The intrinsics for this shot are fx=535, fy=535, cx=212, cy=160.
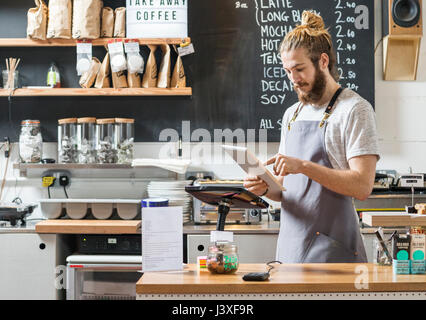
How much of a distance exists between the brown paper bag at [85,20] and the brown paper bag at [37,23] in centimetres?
21

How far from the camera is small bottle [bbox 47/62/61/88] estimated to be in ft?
12.8

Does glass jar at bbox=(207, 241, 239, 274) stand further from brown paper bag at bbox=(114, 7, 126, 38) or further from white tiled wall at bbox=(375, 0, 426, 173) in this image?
white tiled wall at bbox=(375, 0, 426, 173)

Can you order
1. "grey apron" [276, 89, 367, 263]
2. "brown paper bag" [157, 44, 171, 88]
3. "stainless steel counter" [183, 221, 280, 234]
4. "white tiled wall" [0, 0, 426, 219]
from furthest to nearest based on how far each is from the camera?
"white tiled wall" [0, 0, 426, 219] < "brown paper bag" [157, 44, 171, 88] < "stainless steel counter" [183, 221, 280, 234] < "grey apron" [276, 89, 367, 263]

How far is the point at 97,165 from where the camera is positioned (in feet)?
12.0

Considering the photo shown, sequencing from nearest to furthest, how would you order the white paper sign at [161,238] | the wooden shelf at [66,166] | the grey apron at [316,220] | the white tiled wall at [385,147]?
the white paper sign at [161,238] < the grey apron at [316,220] < the wooden shelf at [66,166] < the white tiled wall at [385,147]

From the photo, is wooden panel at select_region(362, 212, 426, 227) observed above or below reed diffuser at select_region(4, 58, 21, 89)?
below

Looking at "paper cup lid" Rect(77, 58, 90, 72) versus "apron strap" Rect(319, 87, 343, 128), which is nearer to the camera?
"apron strap" Rect(319, 87, 343, 128)

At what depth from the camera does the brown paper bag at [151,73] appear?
12.4 feet

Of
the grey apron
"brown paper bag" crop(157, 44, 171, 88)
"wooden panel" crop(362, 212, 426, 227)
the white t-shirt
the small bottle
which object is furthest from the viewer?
the small bottle

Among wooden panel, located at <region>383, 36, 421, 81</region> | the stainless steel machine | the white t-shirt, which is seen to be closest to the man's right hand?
the white t-shirt

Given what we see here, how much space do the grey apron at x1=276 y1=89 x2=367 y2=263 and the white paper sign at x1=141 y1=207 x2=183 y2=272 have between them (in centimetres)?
57

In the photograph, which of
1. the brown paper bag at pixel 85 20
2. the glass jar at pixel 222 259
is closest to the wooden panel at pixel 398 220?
the glass jar at pixel 222 259

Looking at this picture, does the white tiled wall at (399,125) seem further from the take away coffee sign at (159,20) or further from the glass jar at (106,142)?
the glass jar at (106,142)
